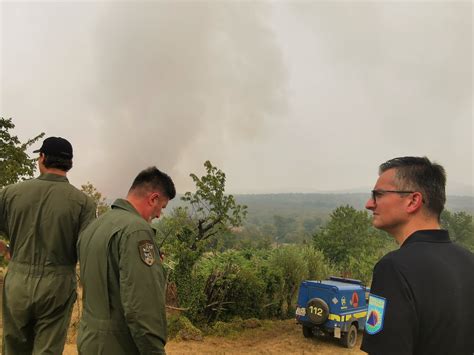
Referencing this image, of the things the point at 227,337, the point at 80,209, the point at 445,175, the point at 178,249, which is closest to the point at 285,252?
the point at 227,337

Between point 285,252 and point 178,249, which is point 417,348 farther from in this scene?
point 285,252

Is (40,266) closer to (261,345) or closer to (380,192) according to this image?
(380,192)

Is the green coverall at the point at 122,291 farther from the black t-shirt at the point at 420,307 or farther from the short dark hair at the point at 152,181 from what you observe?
the black t-shirt at the point at 420,307

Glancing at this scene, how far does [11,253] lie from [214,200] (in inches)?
271

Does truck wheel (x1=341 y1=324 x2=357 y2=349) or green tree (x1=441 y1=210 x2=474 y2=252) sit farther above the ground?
green tree (x1=441 y1=210 x2=474 y2=252)

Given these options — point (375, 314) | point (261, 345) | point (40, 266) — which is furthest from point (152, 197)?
point (261, 345)

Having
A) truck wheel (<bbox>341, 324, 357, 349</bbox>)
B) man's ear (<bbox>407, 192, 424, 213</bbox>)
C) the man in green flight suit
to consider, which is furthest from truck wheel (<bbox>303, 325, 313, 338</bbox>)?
man's ear (<bbox>407, 192, 424, 213</bbox>)

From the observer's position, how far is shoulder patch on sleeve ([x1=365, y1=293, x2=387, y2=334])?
1.54 metres

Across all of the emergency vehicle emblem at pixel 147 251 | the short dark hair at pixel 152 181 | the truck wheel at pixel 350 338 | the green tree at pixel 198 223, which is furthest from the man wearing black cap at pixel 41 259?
the truck wheel at pixel 350 338

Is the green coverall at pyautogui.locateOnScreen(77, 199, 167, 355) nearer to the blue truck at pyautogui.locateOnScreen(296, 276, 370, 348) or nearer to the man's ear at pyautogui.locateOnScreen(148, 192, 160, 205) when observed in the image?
the man's ear at pyautogui.locateOnScreen(148, 192, 160, 205)

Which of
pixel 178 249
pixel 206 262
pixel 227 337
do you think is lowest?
pixel 227 337

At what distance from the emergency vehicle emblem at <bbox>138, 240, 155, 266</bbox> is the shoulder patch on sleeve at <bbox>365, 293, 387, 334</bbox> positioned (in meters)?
1.36

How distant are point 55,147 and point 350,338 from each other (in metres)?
8.85

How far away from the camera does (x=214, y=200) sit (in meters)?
9.91
